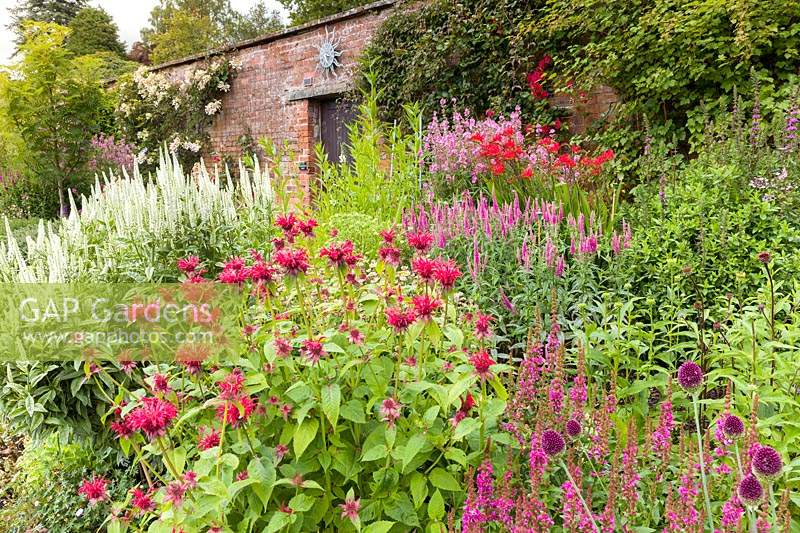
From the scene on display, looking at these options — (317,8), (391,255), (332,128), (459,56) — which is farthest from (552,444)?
(317,8)

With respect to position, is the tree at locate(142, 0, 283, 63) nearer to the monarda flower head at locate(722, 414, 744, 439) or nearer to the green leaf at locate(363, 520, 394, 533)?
the green leaf at locate(363, 520, 394, 533)

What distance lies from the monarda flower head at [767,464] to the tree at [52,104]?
27.1 feet

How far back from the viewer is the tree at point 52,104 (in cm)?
756

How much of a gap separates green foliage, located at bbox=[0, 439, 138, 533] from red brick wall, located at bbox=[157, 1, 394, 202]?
5.87 meters

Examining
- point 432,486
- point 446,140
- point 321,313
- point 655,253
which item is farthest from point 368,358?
point 446,140

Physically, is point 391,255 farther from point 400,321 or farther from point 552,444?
point 552,444

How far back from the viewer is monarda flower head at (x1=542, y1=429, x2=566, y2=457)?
114 centimetres

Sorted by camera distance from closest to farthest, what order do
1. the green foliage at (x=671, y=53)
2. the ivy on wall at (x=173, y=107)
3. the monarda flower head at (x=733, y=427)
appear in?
the monarda flower head at (x=733, y=427) < the green foliage at (x=671, y=53) < the ivy on wall at (x=173, y=107)

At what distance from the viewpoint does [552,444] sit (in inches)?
45.3

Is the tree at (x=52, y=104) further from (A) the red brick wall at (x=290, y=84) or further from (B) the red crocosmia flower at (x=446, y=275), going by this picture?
(B) the red crocosmia flower at (x=446, y=275)

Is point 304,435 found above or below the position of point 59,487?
above

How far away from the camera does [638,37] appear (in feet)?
17.6

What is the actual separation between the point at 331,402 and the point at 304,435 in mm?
124

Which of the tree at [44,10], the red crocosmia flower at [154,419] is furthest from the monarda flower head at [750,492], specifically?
the tree at [44,10]
